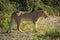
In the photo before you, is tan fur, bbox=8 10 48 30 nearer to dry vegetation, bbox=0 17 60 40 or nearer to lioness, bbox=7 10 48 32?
lioness, bbox=7 10 48 32

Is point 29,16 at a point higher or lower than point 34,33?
higher

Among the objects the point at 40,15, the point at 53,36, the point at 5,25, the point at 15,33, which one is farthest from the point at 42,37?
the point at 5,25

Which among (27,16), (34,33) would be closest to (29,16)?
(27,16)

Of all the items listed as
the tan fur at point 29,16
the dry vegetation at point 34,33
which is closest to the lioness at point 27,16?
the tan fur at point 29,16

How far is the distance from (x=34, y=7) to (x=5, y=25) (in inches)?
146

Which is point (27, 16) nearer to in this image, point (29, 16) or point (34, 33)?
point (29, 16)

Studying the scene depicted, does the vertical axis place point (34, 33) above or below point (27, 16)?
below

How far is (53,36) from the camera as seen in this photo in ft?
30.4

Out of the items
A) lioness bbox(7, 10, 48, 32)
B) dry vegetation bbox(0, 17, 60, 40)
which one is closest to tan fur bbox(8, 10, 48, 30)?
lioness bbox(7, 10, 48, 32)

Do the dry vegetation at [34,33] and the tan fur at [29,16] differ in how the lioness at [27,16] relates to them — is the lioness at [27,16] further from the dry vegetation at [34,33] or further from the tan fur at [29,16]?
the dry vegetation at [34,33]

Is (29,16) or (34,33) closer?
(34,33)

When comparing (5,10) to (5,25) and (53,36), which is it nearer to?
(5,25)

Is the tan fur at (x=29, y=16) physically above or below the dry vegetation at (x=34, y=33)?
above

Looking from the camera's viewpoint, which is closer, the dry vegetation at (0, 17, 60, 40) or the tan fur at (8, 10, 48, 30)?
the dry vegetation at (0, 17, 60, 40)
